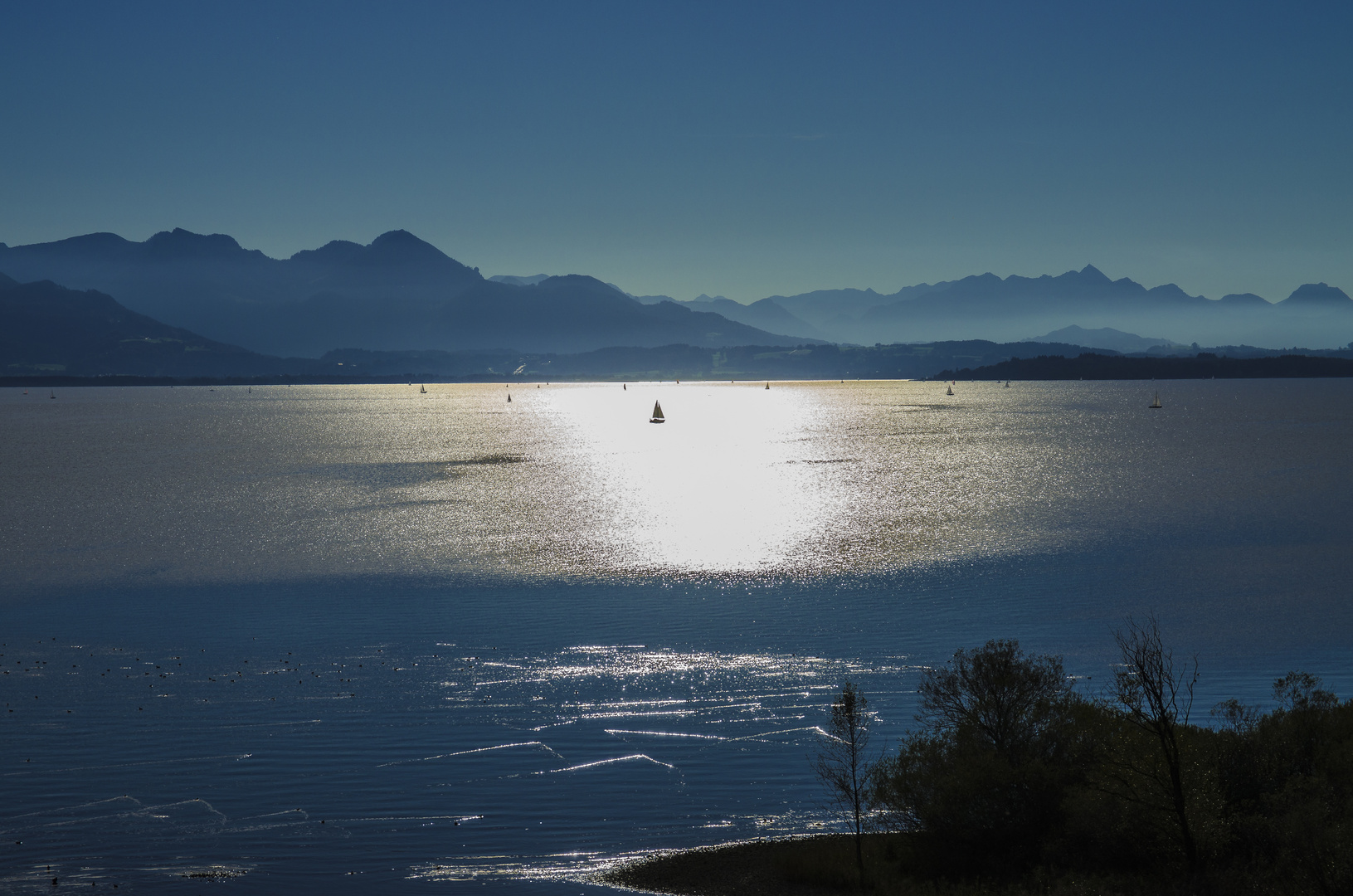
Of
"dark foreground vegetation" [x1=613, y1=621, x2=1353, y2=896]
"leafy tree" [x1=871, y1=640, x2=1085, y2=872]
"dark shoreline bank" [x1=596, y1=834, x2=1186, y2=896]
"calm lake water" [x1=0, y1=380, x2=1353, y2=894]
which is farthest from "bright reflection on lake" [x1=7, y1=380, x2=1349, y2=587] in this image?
"dark shoreline bank" [x1=596, y1=834, x2=1186, y2=896]

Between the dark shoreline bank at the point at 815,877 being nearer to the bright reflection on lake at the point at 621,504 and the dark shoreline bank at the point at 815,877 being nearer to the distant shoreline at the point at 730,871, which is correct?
the distant shoreline at the point at 730,871

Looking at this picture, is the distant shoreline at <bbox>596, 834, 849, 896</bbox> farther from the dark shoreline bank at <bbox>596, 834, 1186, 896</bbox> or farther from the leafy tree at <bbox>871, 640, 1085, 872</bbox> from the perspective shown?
the leafy tree at <bbox>871, 640, 1085, 872</bbox>

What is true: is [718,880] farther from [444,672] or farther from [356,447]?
[356,447]

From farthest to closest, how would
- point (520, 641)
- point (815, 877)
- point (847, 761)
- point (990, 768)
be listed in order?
point (520, 641) → point (847, 761) → point (990, 768) → point (815, 877)

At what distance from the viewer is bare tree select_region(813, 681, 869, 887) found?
22938 mm

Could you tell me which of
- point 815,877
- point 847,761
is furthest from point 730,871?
point 847,761

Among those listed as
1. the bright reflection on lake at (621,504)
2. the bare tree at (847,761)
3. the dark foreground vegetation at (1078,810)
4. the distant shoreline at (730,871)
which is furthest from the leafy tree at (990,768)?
the bright reflection on lake at (621,504)

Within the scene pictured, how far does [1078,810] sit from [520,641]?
2437 cm

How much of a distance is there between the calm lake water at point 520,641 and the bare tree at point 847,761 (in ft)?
2.24

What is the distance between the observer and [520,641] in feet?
132

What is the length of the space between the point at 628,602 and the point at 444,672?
42.3 ft

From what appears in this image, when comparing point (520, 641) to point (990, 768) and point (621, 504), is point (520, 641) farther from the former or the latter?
point (621, 504)

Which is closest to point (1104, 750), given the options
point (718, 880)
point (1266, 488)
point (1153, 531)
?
point (718, 880)

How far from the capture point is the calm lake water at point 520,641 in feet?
77.6
